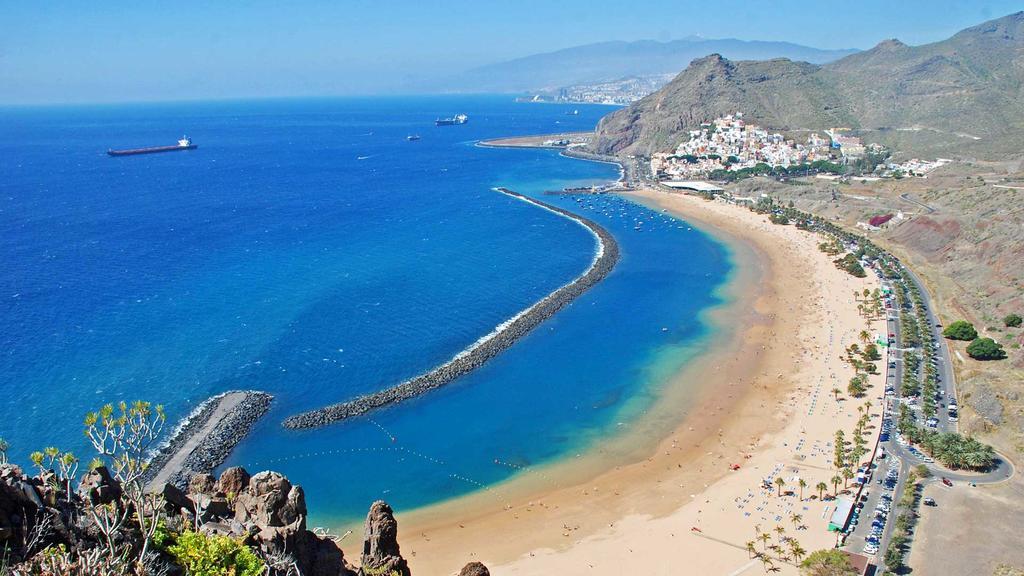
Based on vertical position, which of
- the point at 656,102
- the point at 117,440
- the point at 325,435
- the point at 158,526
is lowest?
the point at 325,435

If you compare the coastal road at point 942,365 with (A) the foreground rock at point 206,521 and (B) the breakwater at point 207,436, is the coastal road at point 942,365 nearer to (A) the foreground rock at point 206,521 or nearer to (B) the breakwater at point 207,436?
(A) the foreground rock at point 206,521

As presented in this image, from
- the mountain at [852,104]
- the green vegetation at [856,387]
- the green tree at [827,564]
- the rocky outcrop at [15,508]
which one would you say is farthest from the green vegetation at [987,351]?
the mountain at [852,104]

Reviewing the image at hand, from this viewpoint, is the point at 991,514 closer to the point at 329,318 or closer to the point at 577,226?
the point at 329,318

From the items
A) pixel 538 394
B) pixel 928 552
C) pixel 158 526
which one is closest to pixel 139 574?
pixel 158 526

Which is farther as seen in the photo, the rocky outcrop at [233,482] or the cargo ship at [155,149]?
the cargo ship at [155,149]

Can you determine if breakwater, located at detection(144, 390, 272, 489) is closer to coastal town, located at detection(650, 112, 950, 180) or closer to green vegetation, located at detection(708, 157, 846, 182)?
green vegetation, located at detection(708, 157, 846, 182)

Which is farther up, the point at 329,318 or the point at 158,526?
the point at 158,526

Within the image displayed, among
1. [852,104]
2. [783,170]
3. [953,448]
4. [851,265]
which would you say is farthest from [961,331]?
[852,104]
